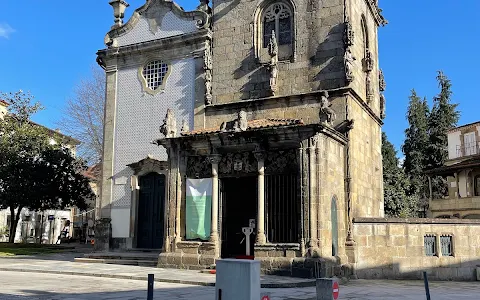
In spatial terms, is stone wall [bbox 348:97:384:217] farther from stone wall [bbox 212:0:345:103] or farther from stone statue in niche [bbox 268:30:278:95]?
stone statue in niche [bbox 268:30:278:95]

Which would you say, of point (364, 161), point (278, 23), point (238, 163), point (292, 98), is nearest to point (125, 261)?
point (238, 163)

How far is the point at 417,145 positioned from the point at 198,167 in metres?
33.1

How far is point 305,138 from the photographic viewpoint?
1506cm

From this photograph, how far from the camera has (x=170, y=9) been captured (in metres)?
22.4

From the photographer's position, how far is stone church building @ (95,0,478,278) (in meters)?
15.5

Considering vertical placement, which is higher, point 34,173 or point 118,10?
point 118,10

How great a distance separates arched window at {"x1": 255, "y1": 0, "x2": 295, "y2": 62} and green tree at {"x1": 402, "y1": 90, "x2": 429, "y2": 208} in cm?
2730

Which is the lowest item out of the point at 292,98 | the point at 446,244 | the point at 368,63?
the point at 446,244

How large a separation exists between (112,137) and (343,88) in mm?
10651

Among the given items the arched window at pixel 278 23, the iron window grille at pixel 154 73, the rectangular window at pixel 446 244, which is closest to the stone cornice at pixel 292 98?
the arched window at pixel 278 23

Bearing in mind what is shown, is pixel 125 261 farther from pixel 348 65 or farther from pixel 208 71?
pixel 348 65

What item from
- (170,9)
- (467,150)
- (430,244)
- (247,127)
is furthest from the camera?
(467,150)

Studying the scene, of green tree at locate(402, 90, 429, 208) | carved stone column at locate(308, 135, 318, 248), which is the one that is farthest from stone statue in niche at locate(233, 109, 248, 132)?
green tree at locate(402, 90, 429, 208)

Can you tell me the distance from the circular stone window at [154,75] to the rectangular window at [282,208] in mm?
8452
